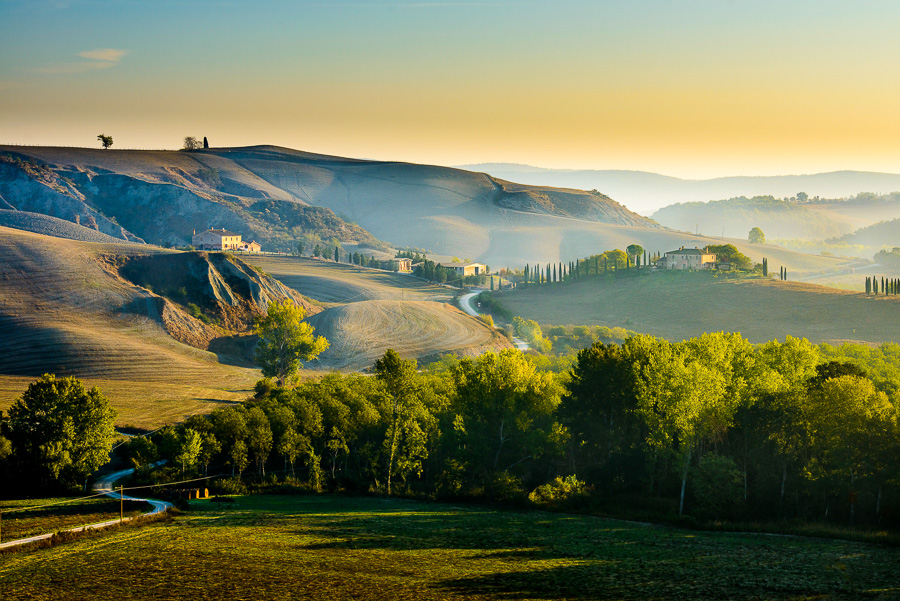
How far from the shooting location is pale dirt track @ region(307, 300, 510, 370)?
98438 mm

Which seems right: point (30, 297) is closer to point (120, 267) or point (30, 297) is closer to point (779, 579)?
point (120, 267)

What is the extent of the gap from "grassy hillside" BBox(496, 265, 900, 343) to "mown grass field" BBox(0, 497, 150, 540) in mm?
94259

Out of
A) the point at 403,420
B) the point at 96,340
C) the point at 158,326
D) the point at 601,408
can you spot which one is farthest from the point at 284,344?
the point at 601,408

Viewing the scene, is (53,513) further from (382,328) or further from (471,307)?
(471,307)

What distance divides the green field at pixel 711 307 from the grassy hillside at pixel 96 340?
235 feet

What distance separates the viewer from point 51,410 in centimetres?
4478

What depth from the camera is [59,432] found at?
1718 inches

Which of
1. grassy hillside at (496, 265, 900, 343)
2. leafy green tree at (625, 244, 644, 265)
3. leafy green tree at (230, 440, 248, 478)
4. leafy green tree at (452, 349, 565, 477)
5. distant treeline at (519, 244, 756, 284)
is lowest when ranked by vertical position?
leafy green tree at (230, 440, 248, 478)

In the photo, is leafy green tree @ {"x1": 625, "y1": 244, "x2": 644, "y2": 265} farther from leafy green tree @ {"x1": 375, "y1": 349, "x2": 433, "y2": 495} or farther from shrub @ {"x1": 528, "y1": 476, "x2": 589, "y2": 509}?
shrub @ {"x1": 528, "y1": 476, "x2": 589, "y2": 509}

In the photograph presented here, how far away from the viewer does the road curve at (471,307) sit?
11347 centimetres

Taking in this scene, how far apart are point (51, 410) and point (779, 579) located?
39.9 metres

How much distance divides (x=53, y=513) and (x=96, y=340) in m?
47.4

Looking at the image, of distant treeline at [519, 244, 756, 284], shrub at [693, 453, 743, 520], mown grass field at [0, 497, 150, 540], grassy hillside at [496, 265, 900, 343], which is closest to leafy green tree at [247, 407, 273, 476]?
mown grass field at [0, 497, 150, 540]

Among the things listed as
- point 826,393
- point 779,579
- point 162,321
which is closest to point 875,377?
point 826,393
